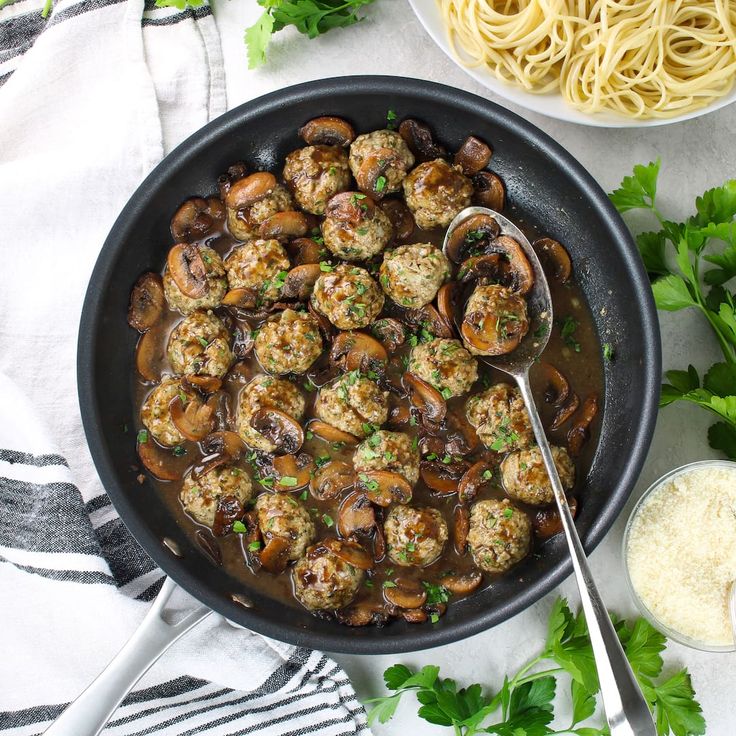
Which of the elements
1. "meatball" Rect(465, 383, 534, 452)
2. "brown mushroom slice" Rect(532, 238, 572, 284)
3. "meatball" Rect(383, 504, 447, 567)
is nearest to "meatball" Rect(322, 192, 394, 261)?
"brown mushroom slice" Rect(532, 238, 572, 284)

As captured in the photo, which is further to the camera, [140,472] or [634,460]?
[140,472]

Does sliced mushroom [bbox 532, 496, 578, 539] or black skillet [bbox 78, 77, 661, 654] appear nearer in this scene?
black skillet [bbox 78, 77, 661, 654]

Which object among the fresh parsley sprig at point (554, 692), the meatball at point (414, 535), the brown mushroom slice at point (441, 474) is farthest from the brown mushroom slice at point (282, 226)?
the fresh parsley sprig at point (554, 692)

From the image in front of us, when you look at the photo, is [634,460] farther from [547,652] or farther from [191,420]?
[191,420]

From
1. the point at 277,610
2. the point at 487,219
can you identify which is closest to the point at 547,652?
the point at 277,610

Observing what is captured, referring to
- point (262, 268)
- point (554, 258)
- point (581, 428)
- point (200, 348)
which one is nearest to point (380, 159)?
point (262, 268)

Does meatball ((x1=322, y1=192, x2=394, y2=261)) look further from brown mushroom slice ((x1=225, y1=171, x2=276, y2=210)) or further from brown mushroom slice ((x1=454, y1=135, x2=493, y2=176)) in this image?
brown mushroom slice ((x1=454, y1=135, x2=493, y2=176))
